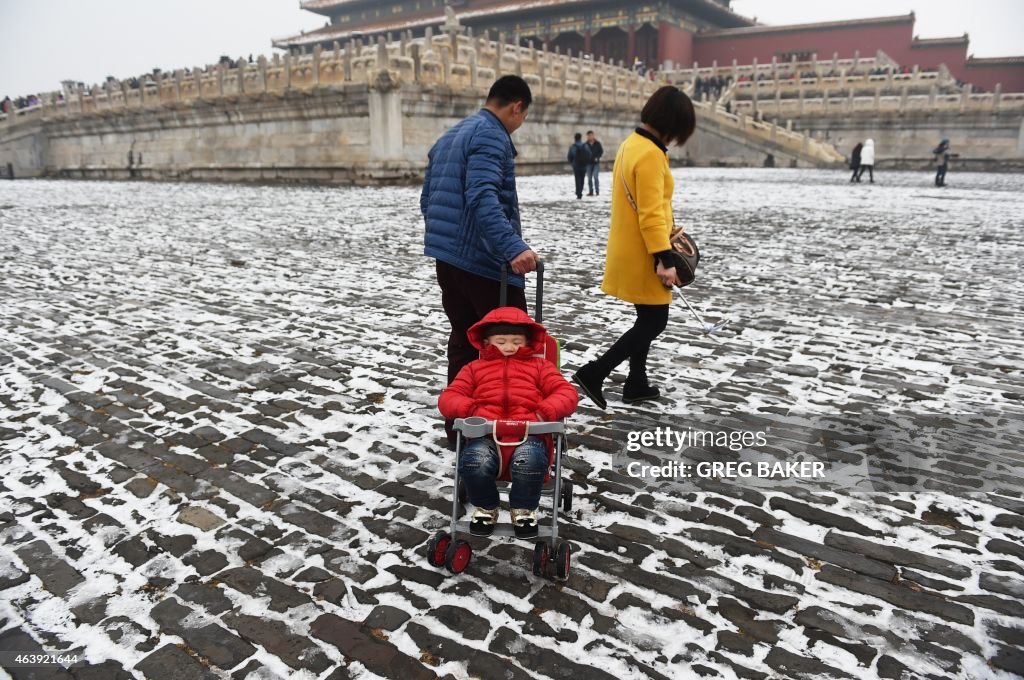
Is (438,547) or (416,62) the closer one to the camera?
(438,547)

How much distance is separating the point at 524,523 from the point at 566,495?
0.39 meters

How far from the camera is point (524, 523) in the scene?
265cm

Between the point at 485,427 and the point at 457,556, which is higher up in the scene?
the point at 485,427

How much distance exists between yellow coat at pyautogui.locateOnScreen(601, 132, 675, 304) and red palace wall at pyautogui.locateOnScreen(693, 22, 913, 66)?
43580 mm

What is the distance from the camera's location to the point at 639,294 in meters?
3.99

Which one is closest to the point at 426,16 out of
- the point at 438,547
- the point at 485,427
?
the point at 485,427

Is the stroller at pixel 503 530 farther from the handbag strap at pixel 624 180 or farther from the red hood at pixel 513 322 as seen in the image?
the handbag strap at pixel 624 180

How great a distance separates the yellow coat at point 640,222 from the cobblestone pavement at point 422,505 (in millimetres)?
757

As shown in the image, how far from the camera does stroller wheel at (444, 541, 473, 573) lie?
8.38 ft

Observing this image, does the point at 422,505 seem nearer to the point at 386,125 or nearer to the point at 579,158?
the point at 579,158

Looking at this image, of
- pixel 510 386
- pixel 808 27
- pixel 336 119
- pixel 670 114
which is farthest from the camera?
pixel 808 27

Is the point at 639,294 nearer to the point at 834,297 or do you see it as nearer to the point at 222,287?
the point at 834,297

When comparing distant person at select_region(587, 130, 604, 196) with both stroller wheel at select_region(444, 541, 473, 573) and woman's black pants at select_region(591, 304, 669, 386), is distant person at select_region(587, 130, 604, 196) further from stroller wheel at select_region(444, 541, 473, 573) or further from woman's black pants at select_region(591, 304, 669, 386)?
stroller wheel at select_region(444, 541, 473, 573)

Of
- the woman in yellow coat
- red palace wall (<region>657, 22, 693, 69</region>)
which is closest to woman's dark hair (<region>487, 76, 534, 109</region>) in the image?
the woman in yellow coat
